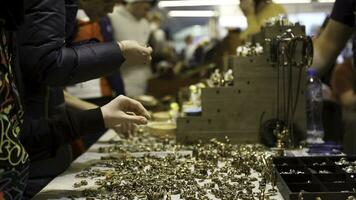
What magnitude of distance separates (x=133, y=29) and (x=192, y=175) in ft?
9.14

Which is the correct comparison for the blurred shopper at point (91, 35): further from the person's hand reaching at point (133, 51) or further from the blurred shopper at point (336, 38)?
the blurred shopper at point (336, 38)

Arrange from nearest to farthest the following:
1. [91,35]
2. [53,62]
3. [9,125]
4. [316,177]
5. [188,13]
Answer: [9,125] < [316,177] < [53,62] < [91,35] < [188,13]

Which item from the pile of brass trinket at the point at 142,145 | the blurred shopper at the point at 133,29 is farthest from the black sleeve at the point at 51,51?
the blurred shopper at the point at 133,29

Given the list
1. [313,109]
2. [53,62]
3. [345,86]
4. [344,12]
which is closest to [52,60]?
[53,62]

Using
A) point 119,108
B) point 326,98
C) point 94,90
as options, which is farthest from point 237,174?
point 326,98

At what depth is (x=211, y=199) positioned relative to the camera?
1.36 m

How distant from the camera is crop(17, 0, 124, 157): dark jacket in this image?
1.45 metres

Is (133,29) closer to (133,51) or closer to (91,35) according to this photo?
(91,35)

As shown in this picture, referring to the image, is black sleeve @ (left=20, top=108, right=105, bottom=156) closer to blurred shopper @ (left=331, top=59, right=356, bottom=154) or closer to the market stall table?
the market stall table

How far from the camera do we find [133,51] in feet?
5.51

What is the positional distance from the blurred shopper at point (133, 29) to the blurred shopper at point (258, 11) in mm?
1602

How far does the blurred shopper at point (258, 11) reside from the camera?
95.5 inches

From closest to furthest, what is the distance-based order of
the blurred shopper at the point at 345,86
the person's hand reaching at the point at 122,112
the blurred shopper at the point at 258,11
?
the person's hand reaching at the point at 122,112 → the blurred shopper at the point at 258,11 → the blurred shopper at the point at 345,86

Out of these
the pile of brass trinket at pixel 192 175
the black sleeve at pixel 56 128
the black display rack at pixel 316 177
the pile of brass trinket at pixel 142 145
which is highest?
the black sleeve at pixel 56 128
